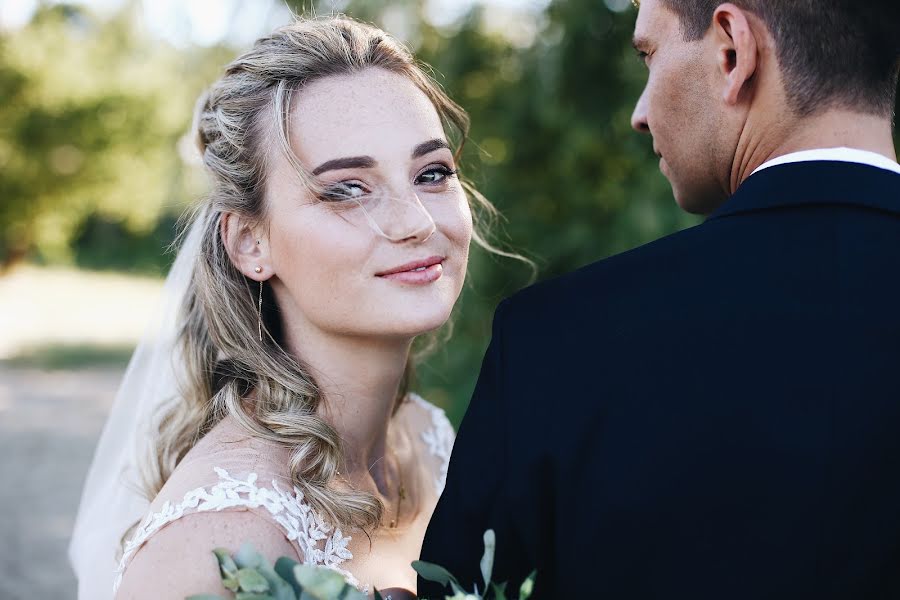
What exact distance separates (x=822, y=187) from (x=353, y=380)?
1.28 metres

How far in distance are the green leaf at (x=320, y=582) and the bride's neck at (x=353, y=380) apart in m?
0.89

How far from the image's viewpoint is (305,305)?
2.22 meters

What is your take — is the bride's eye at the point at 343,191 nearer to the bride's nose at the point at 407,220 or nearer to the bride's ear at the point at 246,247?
the bride's nose at the point at 407,220

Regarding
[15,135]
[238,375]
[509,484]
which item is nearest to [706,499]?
[509,484]

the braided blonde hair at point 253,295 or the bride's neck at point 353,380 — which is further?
the bride's neck at point 353,380

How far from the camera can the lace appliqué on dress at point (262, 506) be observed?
6.34 feet

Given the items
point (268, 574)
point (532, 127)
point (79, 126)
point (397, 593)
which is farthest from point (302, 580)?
point (79, 126)

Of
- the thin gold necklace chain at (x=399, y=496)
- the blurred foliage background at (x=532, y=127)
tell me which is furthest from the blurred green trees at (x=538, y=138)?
the thin gold necklace chain at (x=399, y=496)

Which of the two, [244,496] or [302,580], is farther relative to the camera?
[244,496]

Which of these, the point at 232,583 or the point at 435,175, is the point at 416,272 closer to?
the point at 435,175

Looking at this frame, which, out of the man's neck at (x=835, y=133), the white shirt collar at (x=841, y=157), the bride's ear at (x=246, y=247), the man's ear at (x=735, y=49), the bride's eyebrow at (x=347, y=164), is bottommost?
the bride's ear at (x=246, y=247)

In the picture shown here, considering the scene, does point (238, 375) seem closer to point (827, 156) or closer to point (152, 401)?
point (152, 401)

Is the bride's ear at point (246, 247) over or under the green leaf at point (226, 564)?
over

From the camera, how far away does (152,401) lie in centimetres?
302
